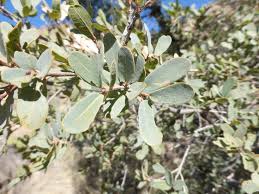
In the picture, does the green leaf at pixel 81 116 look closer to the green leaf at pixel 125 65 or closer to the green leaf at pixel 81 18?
the green leaf at pixel 125 65

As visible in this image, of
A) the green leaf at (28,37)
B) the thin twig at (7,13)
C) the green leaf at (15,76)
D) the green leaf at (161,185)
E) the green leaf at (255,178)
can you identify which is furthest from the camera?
the green leaf at (161,185)

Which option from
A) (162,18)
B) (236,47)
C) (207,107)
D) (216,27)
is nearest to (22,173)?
(207,107)

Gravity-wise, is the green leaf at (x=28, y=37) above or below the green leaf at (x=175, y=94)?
above

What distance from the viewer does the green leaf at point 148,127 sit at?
26.0 inches

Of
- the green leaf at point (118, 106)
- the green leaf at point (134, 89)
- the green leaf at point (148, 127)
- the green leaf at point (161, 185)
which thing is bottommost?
the green leaf at point (161, 185)

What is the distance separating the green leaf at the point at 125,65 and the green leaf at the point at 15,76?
17 centimetres

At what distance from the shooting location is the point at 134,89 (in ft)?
2.20

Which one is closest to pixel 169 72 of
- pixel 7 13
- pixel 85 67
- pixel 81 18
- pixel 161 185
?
pixel 85 67

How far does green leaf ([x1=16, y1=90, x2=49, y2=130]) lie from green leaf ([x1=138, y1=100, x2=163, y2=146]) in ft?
0.60

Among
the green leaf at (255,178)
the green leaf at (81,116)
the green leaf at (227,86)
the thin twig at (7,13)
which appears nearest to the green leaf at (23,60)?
the green leaf at (81,116)

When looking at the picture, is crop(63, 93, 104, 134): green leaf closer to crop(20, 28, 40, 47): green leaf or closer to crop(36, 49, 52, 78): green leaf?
crop(36, 49, 52, 78): green leaf

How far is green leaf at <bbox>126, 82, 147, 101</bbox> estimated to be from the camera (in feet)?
2.11

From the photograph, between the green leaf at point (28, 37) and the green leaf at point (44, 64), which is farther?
the green leaf at point (28, 37)

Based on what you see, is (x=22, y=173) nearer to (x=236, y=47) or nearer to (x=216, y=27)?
(x=236, y=47)
